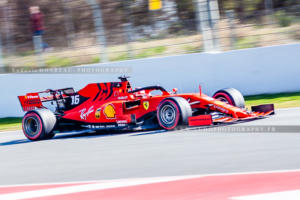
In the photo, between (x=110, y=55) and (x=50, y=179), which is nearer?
(x=50, y=179)

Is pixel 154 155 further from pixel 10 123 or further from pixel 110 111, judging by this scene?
pixel 10 123

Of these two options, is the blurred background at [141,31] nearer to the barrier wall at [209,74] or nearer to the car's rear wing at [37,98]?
the barrier wall at [209,74]

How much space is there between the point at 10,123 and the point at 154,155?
27.4ft

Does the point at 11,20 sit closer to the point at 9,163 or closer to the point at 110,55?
the point at 110,55

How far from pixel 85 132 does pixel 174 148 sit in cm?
387

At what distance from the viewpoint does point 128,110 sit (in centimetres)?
963

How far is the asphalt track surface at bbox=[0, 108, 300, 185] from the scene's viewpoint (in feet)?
19.3

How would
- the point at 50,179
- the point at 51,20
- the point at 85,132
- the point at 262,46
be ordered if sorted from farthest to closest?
the point at 51,20 < the point at 262,46 < the point at 85,132 < the point at 50,179

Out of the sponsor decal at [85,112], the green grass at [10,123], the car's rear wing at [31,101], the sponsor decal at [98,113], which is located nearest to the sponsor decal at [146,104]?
the sponsor decal at [98,113]

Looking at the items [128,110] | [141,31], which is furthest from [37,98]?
[141,31]

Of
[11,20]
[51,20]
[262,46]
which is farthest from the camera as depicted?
[51,20]

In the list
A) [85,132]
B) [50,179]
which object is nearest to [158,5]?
[85,132]

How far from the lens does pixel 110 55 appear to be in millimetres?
14922

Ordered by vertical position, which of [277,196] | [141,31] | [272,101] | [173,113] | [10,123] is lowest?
[277,196]
